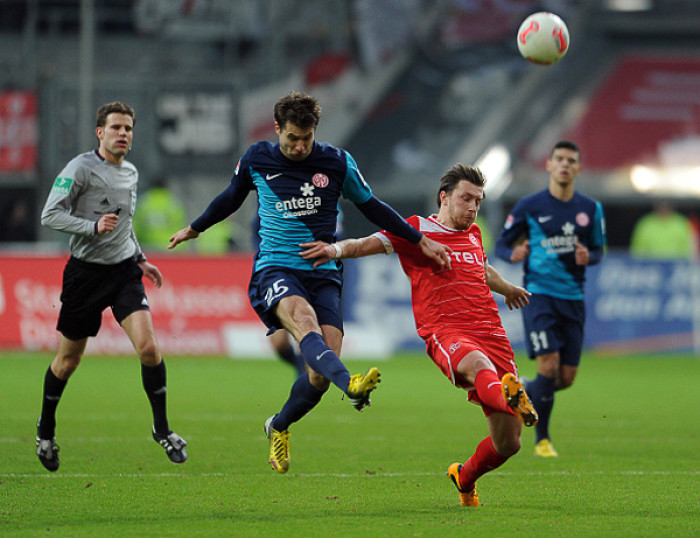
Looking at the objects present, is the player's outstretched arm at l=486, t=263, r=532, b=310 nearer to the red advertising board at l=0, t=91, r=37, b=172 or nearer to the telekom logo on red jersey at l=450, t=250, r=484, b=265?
the telekom logo on red jersey at l=450, t=250, r=484, b=265

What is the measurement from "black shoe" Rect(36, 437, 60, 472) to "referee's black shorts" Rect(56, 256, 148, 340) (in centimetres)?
73

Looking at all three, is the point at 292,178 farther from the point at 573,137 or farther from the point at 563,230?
the point at 573,137

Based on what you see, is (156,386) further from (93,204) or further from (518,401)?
(518,401)

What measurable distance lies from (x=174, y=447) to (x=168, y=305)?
10.6 m

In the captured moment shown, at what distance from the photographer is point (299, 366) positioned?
12602 millimetres

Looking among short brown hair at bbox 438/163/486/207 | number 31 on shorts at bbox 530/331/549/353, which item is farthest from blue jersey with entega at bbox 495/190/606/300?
short brown hair at bbox 438/163/486/207

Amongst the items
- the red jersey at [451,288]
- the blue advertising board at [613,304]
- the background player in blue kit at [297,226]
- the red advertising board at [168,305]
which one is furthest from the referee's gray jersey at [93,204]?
the blue advertising board at [613,304]

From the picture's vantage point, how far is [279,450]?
7363 mm

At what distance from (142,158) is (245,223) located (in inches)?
93.1

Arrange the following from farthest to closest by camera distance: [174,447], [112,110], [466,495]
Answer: [112,110] < [174,447] < [466,495]

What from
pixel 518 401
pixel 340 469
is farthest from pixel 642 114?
pixel 518 401

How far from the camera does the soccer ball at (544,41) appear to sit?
920cm

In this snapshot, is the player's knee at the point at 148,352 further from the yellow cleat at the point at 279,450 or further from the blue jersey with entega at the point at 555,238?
the blue jersey with entega at the point at 555,238

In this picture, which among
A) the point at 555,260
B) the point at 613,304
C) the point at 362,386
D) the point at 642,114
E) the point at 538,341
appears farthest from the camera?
the point at 642,114
